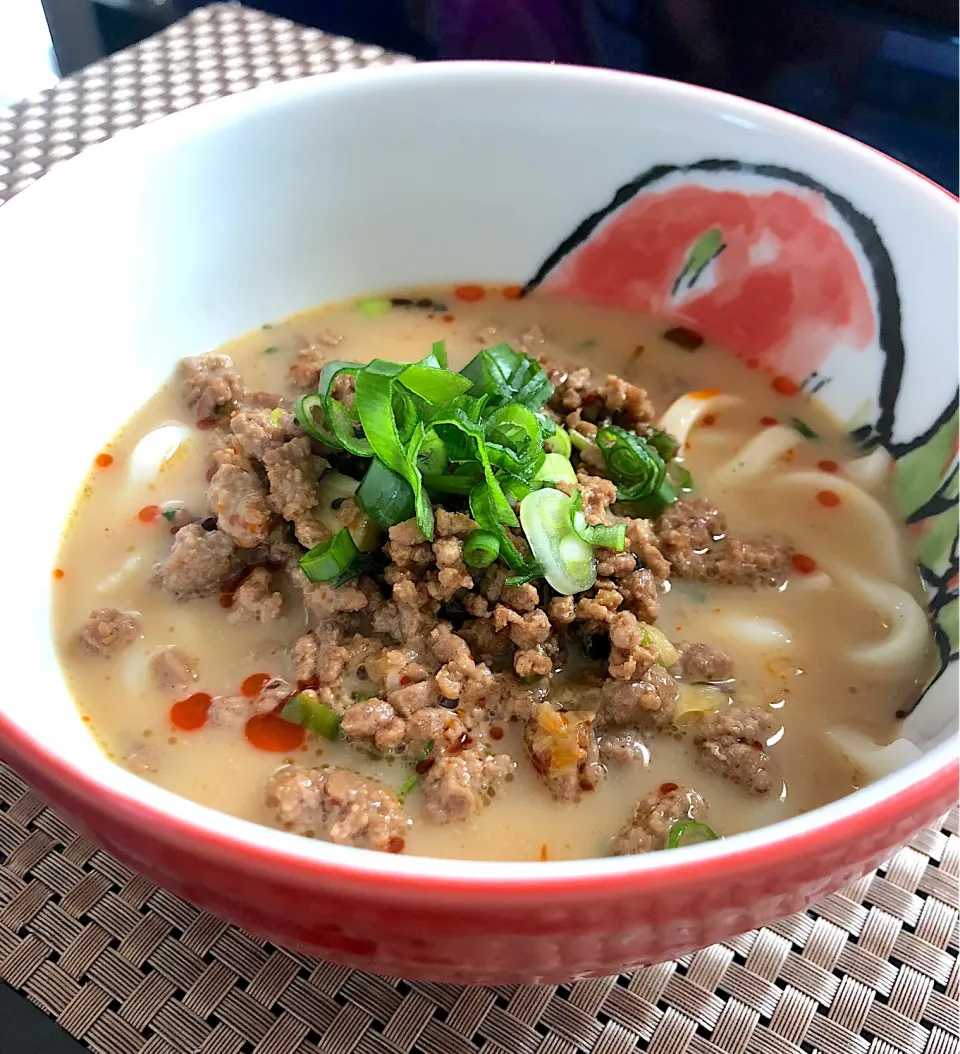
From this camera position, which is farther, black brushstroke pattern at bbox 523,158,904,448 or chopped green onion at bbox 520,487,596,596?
black brushstroke pattern at bbox 523,158,904,448

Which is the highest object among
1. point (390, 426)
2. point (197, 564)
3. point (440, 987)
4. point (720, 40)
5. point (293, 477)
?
point (720, 40)

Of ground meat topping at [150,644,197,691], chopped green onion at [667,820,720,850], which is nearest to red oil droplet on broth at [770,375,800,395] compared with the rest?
chopped green onion at [667,820,720,850]

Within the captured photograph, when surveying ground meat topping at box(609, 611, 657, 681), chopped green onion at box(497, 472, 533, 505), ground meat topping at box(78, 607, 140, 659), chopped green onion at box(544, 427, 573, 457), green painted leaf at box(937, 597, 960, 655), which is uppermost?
chopped green onion at box(497, 472, 533, 505)

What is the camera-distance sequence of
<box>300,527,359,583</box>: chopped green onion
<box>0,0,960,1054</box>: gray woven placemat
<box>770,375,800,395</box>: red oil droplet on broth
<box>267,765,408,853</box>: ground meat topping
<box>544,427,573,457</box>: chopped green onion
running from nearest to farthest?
<box>0,0,960,1054</box>: gray woven placemat < <box>267,765,408,853</box>: ground meat topping < <box>300,527,359,583</box>: chopped green onion < <box>544,427,573,457</box>: chopped green onion < <box>770,375,800,395</box>: red oil droplet on broth

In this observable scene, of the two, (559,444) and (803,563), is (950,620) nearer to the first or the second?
(803,563)

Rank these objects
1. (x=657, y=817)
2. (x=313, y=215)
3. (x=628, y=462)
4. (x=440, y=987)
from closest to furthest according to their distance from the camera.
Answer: (x=440, y=987)
(x=657, y=817)
(x=628, y=462)
(x=313, y=215)

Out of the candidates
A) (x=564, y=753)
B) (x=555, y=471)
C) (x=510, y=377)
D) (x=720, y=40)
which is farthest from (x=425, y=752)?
(x=720, y=40)

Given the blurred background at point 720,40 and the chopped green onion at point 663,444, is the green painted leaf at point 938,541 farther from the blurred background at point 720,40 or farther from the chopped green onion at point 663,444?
the blurred background at point 720,40

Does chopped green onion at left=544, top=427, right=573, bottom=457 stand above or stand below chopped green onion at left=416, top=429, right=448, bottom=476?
below

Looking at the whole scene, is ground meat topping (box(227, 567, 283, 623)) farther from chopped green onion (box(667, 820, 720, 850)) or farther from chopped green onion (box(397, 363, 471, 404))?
chopped green onion (box(667, 820, 720, 850))
